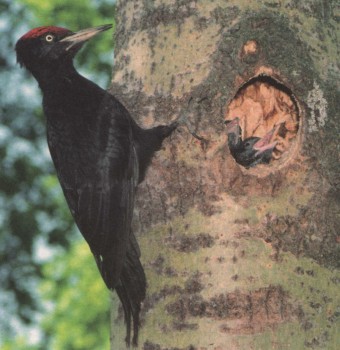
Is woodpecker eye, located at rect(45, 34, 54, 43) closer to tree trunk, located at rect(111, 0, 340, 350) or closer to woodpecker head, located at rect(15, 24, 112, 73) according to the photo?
woodpecker head, located at rect(15, 24, 112, 73)

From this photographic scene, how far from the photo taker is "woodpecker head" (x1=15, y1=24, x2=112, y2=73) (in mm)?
3750

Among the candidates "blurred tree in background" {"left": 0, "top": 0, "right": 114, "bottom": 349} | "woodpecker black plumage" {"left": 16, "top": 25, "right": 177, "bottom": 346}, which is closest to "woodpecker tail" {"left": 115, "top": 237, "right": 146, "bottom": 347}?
"woodpecker black plumage" {"left": 16, "top": 25, "right": 177, "bottom": 346}

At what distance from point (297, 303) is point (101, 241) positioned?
33.9 inches

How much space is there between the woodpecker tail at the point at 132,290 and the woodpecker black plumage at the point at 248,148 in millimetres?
590

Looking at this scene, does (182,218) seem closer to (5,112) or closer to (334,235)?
(334,235)

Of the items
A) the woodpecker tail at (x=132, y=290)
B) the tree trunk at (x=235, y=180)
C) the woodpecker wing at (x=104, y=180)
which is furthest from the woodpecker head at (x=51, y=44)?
the woodpecker tail at (x=132, y=290)

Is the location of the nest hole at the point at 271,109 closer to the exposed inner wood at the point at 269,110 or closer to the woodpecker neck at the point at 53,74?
the exposed inner wood at the point at 269,110

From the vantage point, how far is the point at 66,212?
8219mm

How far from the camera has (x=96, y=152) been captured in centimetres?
325

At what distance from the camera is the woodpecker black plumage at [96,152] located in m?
2.73

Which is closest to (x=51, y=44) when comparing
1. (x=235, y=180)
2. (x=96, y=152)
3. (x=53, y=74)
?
(x=53, y=74)

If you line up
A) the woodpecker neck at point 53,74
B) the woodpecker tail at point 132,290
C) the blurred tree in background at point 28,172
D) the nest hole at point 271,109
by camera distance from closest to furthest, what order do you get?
the woodpecker tail at point 132,290 → the nest hole at point 271,109 → the woodpecker neck at point 53,74 → the blurred tree in background at point 28,172

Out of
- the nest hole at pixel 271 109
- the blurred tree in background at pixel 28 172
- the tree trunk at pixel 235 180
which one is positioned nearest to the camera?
the tree trunk at pixel 235 180

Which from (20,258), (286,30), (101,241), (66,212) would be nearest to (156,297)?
(101,241)
